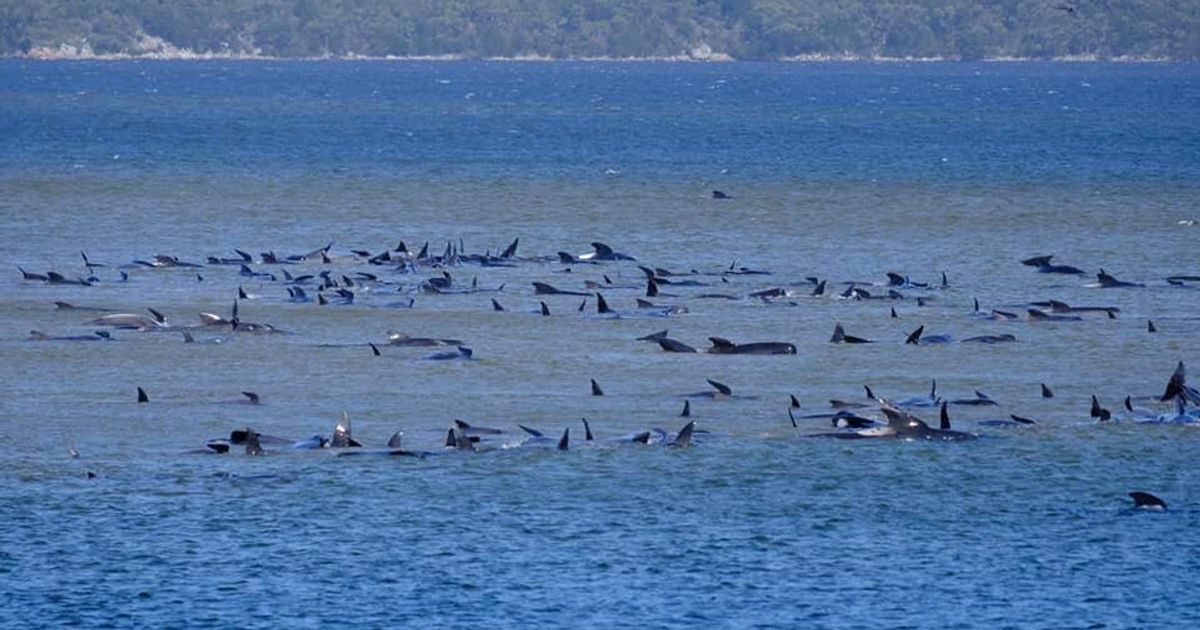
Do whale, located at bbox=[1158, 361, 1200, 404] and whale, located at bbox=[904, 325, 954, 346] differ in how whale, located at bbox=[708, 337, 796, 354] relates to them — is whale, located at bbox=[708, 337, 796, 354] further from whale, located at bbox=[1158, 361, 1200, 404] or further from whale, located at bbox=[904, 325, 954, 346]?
whale, located at bbox=[1158, 361, 1200, 404]

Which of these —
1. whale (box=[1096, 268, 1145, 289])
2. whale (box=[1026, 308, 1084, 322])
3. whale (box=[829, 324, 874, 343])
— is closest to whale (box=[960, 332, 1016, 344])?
whale (box=[829, 324, 874, 343])

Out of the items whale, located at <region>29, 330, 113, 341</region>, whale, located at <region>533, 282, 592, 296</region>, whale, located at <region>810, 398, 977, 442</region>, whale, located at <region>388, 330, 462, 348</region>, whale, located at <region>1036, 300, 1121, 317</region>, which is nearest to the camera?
whale, located at <region>810, 398, 977, 442</region>

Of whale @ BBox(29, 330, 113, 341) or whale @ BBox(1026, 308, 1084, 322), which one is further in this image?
whale @ BBox(1026, 308, 1084, 322)

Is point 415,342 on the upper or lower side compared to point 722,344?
lower

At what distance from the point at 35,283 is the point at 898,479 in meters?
20.2

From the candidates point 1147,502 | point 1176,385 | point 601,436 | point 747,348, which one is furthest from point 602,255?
point 1147,502

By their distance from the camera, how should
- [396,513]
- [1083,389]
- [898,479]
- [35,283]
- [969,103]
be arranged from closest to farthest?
1. [396,513]
2. [898,479]
3. [1083,389]
4. [35,283]
5. [969,103]

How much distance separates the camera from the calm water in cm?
1653

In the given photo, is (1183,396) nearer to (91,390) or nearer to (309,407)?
(309,407)

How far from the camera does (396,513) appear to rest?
1878 centimetres

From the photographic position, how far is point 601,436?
22203 millimetres

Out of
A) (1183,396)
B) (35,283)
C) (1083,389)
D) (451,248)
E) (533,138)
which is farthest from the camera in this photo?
(533,138)

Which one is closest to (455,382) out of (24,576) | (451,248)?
(24,576)

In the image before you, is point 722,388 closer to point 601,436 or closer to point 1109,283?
point 601,436
